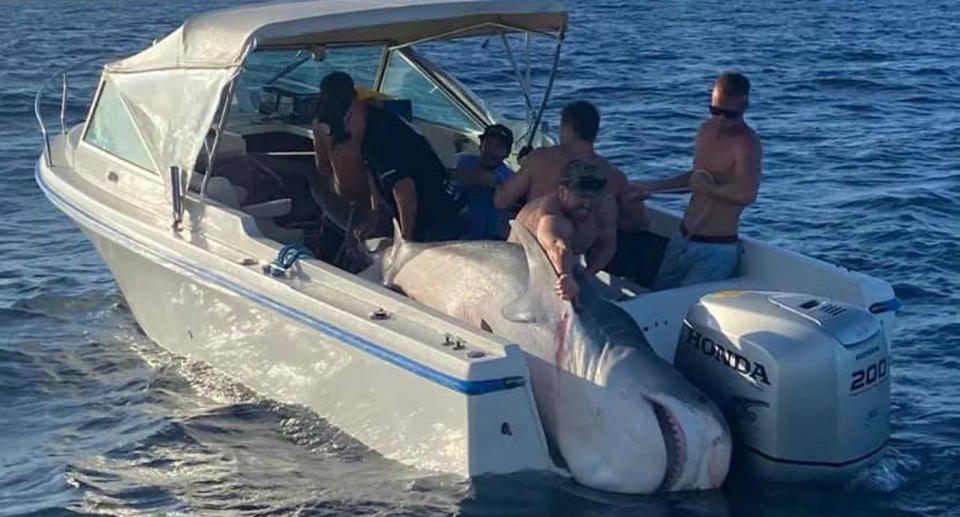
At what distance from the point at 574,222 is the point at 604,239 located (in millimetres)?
314

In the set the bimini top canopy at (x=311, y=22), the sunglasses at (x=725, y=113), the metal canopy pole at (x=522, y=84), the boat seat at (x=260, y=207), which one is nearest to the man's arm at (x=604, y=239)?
the sunglasses at (x=725, y=113)

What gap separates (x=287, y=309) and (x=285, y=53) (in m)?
3.52

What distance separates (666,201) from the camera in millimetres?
12539

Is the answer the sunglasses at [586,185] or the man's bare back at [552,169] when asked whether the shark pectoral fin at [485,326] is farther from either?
the man's bare back at [552,169]

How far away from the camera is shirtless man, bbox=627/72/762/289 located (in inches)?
279

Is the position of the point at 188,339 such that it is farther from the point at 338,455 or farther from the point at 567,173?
the point at 567,173

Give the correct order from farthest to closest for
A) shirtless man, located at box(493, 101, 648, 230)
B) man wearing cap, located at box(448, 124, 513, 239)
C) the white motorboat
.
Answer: man wearing cap, located at box(448, 124, 513, 239) → shirtless man, located at box(493, 101, 648, 230) → the white motorboat

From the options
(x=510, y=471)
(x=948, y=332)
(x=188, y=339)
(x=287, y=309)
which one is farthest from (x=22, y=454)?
(x=948, y=332)

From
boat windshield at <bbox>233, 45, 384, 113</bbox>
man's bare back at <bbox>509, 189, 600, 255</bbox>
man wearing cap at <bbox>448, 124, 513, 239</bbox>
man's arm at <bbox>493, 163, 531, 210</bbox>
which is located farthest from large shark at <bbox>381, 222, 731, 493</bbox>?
boat windshield at <bbox>233, 45, 384, 113</bbox>

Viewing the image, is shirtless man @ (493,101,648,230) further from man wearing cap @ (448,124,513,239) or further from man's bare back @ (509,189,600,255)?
man wearing cap @ (448,124,513,239)

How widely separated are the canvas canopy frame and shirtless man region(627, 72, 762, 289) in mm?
1470

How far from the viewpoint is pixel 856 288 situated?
268 inches

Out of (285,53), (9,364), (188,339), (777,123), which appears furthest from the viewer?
(777,123)

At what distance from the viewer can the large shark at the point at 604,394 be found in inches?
228
